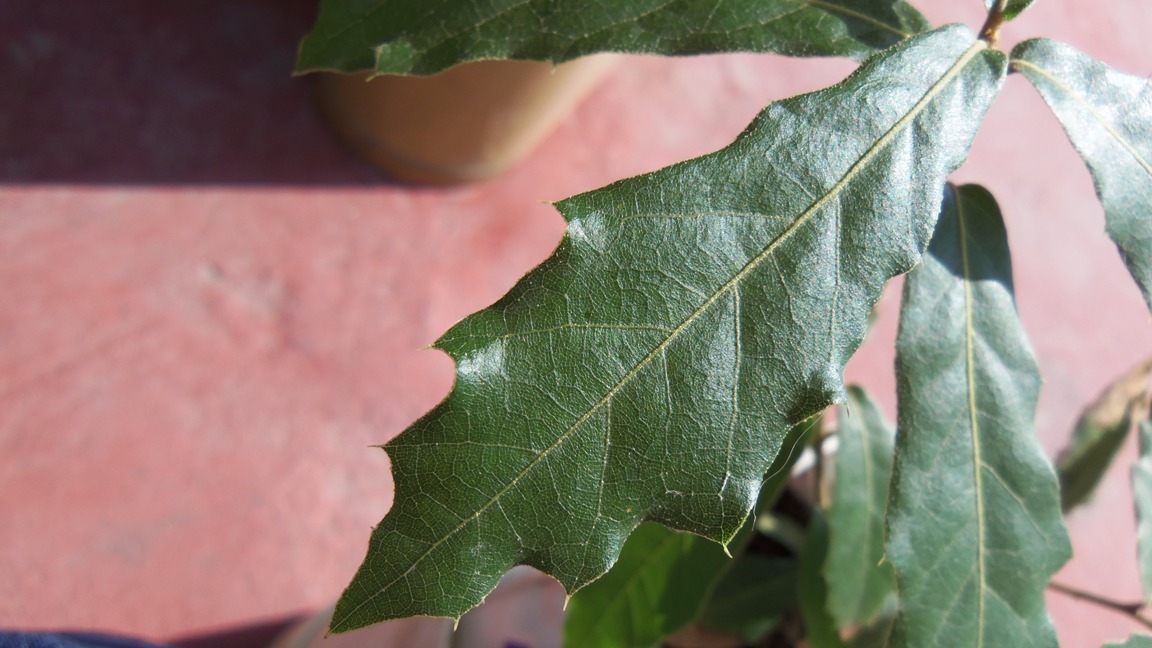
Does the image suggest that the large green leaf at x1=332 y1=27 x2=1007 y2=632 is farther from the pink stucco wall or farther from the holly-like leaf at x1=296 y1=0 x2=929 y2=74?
the pink stucco wall

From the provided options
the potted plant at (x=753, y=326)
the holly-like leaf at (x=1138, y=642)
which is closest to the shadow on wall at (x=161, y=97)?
the potted plant at (x=753, y=326)

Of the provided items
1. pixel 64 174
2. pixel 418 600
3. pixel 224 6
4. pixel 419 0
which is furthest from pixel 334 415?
pixel 418 600

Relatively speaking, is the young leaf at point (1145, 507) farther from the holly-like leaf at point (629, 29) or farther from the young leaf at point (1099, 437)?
the holly-like leaf at point (629, 29)

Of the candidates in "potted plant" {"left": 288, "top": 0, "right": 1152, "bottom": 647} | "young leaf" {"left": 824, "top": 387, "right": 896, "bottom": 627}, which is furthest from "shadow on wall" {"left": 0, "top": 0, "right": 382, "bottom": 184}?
"young leaf" {"left": 824, "top": 387, "right": 896, "bottom": 627}

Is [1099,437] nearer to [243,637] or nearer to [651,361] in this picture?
[651,361]

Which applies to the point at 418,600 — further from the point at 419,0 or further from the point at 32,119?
the point at 32,119

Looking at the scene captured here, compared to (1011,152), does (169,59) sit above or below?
above

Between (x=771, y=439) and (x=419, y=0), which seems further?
(x=419, y=0)

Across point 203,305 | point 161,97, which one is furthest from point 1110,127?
point 161,97
